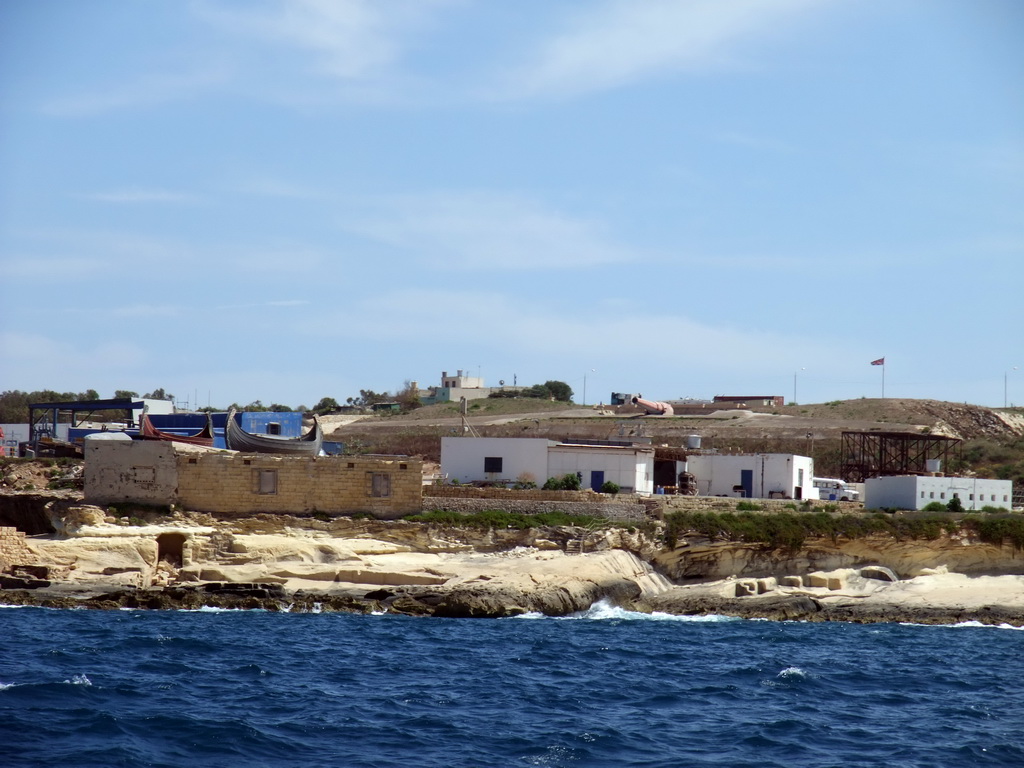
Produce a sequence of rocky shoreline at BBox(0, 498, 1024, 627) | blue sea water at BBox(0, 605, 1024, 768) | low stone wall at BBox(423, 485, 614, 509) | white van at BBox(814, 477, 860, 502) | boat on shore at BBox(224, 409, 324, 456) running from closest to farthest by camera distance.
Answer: blue sea water at BBox(0, 605, 1024, 768), rocky shoreline at BBox(0, 498, 1024, 627), low stone wall at BBox(423, 485, 614, 509), boat on shore at BBox(224, 409, 324, 456), white van at BBox(814, 477, 860, 502)

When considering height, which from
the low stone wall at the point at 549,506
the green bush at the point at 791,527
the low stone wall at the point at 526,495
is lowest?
the green bush at the point at 791,527

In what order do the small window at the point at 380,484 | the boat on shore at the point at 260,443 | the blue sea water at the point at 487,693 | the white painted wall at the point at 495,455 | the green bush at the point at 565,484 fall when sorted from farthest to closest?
the boat on shore at the point at 260,443
the white painted wall at the point at 495,455
the green bush at the point at 565,484
the small window at the point at 380,484
the blue sea water at the point at 487,693

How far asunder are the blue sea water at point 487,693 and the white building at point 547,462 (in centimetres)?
1127

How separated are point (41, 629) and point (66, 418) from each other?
52.5 metres

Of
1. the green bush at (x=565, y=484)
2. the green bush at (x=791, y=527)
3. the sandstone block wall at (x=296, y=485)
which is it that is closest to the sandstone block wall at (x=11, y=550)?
the sandstone block wall at (x=296, y=485)

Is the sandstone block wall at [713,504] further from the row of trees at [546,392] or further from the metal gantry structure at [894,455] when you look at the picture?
the row of trees at [546,392]

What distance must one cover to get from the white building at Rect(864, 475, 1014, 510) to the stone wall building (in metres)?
16.5

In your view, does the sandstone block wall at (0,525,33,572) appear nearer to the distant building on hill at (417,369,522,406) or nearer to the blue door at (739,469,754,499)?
the blue door at (739,469,754,499)

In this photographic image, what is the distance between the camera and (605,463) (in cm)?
4209

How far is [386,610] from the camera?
105 ft

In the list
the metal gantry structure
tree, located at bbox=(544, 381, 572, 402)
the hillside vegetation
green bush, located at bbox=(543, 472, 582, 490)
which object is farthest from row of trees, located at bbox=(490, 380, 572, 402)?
green bush, located at bbox=(543, 472, 582, 490)

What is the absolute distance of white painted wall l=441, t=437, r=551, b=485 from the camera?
4231 cm

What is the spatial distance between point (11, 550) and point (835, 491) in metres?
29.8

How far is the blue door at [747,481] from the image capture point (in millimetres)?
44031
